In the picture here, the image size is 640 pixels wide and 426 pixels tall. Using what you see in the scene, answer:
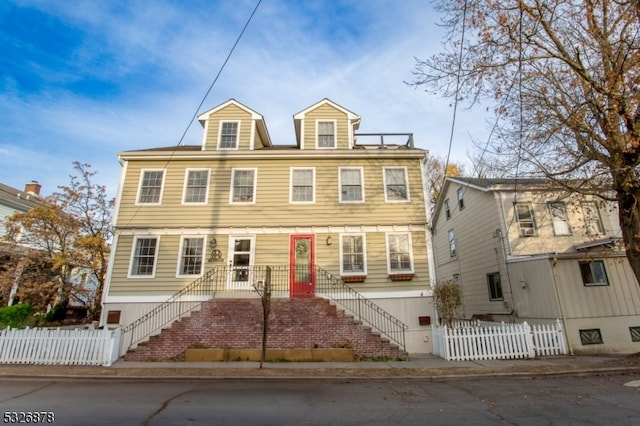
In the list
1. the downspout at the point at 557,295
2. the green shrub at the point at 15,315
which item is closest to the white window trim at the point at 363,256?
the downspout at the point at 557,295

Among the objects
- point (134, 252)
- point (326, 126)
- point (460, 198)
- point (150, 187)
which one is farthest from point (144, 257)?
point (460, 198)

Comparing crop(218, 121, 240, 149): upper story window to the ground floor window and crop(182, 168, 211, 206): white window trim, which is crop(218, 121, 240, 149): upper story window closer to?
crop(182, 168, 211, 206): white window trim

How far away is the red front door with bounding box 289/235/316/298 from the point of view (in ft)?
39.1

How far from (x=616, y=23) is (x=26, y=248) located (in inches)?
942

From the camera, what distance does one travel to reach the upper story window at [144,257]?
12164 mm

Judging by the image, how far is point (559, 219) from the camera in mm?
14266

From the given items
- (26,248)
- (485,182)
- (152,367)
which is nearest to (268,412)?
(152,367)

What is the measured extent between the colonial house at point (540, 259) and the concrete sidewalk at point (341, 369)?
1990 mm

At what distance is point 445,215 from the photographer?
1983 cm

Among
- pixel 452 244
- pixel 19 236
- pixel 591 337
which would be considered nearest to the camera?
pixel 591 337

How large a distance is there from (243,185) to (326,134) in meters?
4.32

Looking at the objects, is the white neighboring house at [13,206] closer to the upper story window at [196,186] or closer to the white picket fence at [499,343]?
the upper story window at [196,186]

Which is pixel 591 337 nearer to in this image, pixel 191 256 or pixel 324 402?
pixel 324 402

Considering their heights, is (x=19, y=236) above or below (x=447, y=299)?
above
